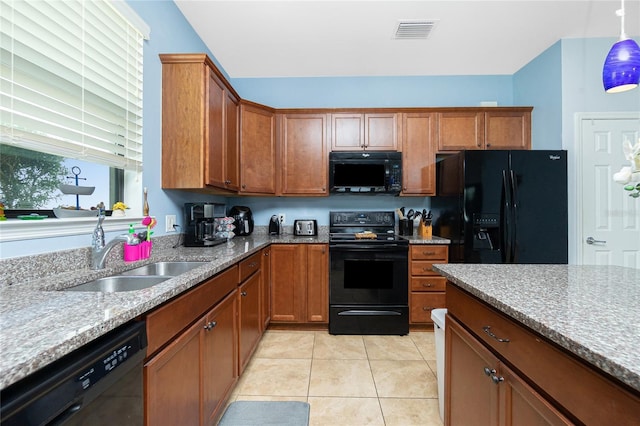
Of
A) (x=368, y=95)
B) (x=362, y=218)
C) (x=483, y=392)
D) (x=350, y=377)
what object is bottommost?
(x=350, y=377)

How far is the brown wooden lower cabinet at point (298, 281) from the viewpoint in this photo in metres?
2.74

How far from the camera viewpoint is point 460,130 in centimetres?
298

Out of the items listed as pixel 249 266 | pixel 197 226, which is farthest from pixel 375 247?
→ pixel 197 226

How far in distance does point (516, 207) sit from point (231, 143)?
2.63 meters

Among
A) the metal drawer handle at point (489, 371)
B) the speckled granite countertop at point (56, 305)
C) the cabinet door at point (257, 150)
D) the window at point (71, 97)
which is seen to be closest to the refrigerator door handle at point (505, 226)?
the metal drawer handle at point (489, 371)

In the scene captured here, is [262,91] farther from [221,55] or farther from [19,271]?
[19,271]

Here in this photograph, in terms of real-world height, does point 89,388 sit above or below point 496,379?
above

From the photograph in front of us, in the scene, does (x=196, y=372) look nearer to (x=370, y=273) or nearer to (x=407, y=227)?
(x=370, y=273)

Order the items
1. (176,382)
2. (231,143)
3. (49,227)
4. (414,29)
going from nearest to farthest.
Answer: (176,382), (49,227), (414,29), (231,143)

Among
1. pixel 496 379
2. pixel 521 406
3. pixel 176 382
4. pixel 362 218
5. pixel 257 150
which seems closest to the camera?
pixel 521 406

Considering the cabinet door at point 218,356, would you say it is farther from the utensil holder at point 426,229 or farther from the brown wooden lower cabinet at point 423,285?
the utensil holder at point 426,229

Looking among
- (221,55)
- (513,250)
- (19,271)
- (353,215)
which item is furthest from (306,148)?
(19,271)

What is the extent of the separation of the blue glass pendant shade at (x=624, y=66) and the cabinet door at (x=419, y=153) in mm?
1772

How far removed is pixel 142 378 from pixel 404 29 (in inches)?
116
